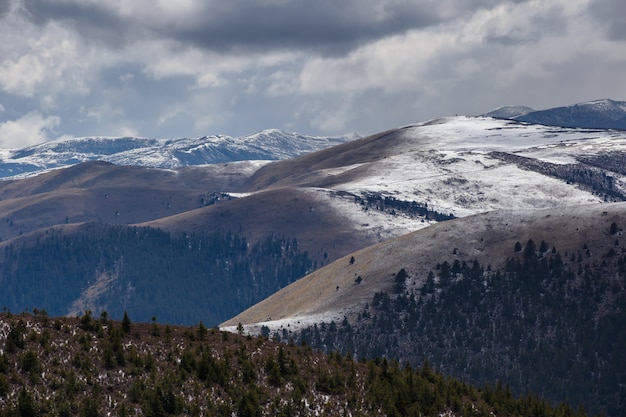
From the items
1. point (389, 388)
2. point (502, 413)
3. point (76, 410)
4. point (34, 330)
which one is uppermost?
point (34, 330)

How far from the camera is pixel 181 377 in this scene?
86.4 metres

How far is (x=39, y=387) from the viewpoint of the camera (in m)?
77.8

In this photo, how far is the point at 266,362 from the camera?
308 ft

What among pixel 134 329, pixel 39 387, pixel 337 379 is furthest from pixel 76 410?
pixel 337 379

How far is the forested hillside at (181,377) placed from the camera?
78812mm

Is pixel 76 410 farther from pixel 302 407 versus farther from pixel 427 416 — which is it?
pixel 427 416

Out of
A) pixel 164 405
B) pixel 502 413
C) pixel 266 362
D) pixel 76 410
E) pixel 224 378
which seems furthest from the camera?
pixel 502 413

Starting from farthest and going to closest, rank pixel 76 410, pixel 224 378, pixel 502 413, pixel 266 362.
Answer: pixel 502 413, pixel 266 362, pixel 224 378, pixel 76 410

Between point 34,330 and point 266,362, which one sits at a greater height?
point 34,330

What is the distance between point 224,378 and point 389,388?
19244mm

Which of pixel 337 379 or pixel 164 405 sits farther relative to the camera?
pixel 337 379

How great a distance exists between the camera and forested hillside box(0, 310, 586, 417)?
78812 millimetres

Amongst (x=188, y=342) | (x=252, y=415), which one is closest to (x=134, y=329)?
(x=188, y=342)

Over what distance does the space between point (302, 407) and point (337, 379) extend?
7671 mm
